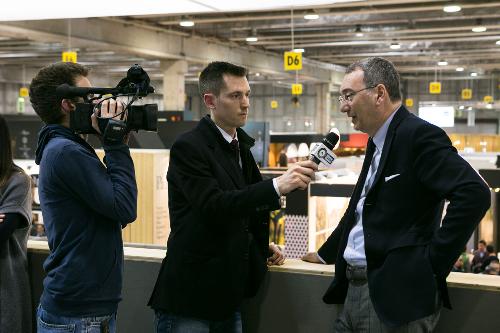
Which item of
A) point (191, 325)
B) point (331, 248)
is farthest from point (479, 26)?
point (191, 325)

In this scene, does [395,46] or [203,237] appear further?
[395,46]

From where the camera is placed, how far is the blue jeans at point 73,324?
7.02 ft

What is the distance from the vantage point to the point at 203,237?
224 cm

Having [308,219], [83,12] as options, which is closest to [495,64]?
[308,219]

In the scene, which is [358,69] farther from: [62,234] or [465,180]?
[62,234]

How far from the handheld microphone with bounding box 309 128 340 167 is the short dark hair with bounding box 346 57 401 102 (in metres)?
0.21

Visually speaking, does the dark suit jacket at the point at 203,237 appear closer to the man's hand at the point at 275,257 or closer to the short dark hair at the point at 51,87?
the man's hand at the point at 275,257

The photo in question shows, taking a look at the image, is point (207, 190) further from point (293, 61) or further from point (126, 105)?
point (293, 61)

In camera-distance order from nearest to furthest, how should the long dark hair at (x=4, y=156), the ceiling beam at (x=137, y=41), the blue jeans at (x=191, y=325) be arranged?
1. the blue jeans at (x=191, y=325)
2. the long dark hair at (x=4, y=156)
3. the ceiling beam at (x=137, y=41)

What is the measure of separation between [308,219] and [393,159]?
6.13 m

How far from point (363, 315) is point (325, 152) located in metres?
A: 0.53

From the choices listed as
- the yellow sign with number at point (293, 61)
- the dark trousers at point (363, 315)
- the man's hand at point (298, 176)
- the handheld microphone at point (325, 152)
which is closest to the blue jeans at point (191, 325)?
the dark trousers at point (363, 315)

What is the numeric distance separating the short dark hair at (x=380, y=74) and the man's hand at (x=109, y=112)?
2.47 feet

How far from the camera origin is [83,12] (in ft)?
12.0
